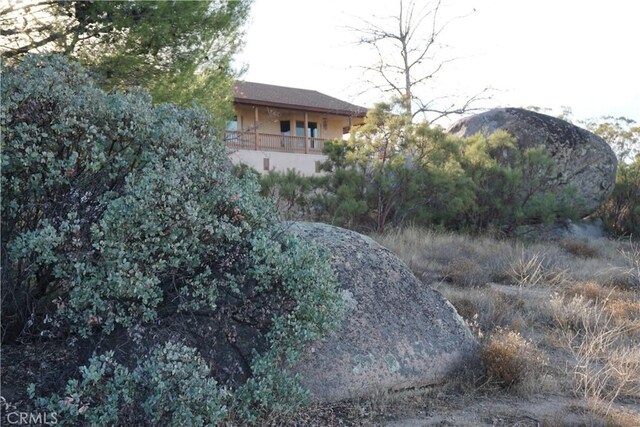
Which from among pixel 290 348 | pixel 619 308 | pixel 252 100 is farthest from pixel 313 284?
pixel 252 100

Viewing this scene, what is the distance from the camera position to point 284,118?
3000 centimetres

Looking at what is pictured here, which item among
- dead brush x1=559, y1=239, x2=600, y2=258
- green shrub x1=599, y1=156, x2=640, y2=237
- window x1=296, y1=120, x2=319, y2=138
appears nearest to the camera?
dead brush x1=559, y1=239, x2=600, y2=258

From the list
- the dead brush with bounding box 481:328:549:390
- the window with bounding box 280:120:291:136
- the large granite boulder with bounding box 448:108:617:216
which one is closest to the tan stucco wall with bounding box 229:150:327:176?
the window with bounding box 280:120:291:136

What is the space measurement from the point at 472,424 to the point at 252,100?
23138mm

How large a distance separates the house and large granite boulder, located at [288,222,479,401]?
19.0 meters

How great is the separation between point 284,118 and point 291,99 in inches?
35.7

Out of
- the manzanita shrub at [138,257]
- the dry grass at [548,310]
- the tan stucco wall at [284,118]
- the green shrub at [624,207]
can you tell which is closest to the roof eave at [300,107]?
the tan stucco wall at [284,118]

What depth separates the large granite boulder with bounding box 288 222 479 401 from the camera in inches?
164

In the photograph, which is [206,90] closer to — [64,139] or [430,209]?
[430,209]

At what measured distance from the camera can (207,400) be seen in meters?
3.17

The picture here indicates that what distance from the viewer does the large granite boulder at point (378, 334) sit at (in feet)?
13.7

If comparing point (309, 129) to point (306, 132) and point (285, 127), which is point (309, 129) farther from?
point (306, 132)

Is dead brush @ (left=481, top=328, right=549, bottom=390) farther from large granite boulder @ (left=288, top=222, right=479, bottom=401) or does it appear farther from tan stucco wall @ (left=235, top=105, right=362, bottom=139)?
tan stucco wall @ (left=235, top=105, right=362, bottom=139)

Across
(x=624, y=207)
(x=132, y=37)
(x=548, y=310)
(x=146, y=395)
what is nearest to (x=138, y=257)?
(x=146, y=395)
